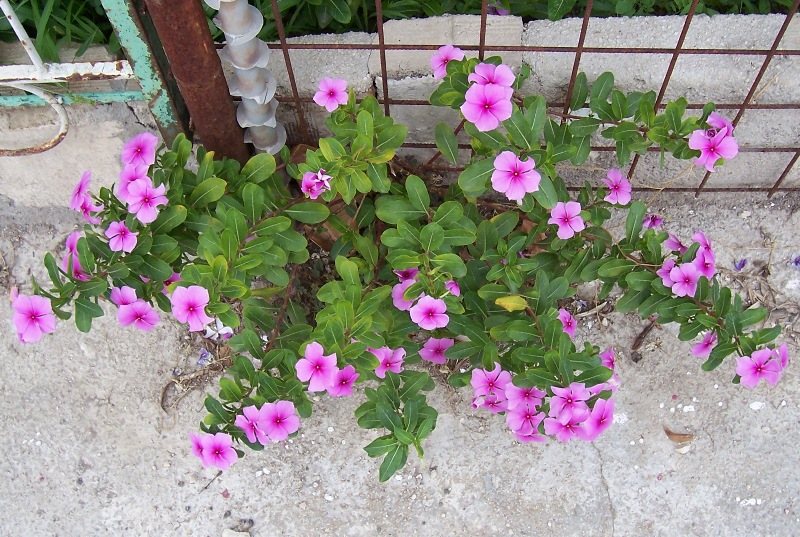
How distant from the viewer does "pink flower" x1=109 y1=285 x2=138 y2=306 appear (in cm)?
184

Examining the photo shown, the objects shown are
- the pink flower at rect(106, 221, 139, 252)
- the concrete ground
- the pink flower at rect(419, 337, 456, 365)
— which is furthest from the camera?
the concrete ground

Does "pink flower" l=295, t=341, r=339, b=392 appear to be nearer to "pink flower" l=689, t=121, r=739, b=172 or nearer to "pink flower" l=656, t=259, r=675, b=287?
"pink flower" l=656, t=259, r=675, b=287

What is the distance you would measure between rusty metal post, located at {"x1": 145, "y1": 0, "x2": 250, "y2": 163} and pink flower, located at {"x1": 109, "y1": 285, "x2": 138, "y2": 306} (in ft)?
1.85

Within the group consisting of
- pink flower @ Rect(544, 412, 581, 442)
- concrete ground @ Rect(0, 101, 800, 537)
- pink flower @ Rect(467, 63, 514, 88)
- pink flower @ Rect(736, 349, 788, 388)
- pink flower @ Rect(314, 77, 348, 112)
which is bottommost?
concrete ground @ Rect(0, 101, 800, 537)

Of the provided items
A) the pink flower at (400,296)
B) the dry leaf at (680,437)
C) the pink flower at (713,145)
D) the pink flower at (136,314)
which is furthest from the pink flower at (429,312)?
the dry leaf at (680,437)

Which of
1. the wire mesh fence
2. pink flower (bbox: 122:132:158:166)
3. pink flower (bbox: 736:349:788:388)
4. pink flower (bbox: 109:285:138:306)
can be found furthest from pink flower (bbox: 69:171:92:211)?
pink flower (bbox: 736:349:788:388)

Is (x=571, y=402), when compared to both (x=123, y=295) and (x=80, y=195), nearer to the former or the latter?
(x=123, y=295)

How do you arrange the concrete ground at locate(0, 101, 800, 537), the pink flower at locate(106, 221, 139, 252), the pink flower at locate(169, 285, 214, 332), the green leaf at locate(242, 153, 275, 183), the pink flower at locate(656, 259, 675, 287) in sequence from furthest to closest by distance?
the concrete ground at locate(0, 101, 800, 537) → the green leaf at locate(242, 153, 275, 183) → the pink flower at locate(656, 259, 675, 287) → the pink flower at locate(106, 221, 139, 252) → the pink flower at locate(169, 285, 214, 332)

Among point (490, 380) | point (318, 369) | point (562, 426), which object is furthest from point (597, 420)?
point (318, 369)

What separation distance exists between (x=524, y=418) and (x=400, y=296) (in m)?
0.44

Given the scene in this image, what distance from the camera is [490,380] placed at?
1.95m

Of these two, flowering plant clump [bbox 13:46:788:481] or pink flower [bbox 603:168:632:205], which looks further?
pink flower [bbox 603:168:632:205]

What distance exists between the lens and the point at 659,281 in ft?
6.41

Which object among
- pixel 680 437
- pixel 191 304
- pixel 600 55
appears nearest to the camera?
pixel 191 304
